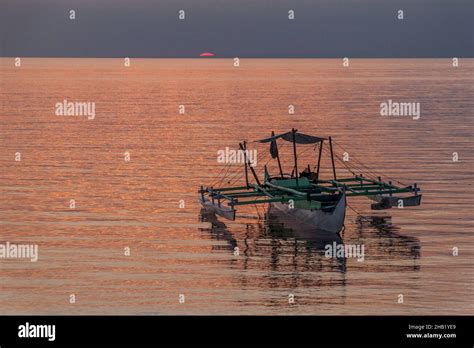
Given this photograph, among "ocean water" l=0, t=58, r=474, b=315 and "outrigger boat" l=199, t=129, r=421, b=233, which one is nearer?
"ocean water" l=0, t=58, r=474, b=315

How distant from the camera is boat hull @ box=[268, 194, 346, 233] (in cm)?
3834

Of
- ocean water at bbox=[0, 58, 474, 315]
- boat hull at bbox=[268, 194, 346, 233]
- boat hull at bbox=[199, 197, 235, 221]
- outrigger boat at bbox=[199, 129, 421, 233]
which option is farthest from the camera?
boat hull at bbox=[199, 197, 235, 221]

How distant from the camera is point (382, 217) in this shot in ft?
145

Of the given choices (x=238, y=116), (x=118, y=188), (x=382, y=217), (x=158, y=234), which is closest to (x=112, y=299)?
(x=158, y=234)

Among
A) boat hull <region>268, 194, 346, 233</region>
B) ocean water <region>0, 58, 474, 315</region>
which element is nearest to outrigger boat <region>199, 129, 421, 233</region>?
boat hull <region>268, 194, 346, 233</region>

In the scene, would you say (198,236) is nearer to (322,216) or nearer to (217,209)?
(217,209)

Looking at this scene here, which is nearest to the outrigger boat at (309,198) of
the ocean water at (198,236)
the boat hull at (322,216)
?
the boat hull at (322,216)

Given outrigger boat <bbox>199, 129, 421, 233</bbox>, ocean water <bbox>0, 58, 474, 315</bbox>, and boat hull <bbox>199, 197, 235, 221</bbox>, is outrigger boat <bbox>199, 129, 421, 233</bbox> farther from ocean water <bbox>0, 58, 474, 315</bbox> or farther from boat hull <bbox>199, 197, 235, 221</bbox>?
ocean water <bbox>0, 58, 474, 315</bbox>

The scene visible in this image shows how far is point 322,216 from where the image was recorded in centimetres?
3950

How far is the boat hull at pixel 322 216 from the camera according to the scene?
3834cm

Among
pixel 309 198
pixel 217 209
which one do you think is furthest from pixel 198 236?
pixel 309 198

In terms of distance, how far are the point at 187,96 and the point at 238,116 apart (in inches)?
1743

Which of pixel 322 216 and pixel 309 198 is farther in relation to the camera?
pixel 309 198

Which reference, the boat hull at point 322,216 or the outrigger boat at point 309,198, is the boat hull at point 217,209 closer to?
the outrigger boat at point 309,198
